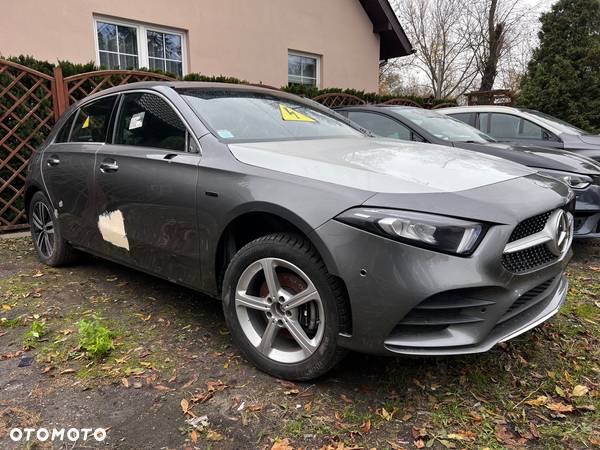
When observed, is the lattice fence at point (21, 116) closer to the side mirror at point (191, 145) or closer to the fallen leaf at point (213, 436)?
the side mirror at point (191, 145)

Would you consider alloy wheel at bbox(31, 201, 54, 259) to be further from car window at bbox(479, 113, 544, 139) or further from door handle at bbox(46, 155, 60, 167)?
car window at bbox(479, 113, 544, 139)

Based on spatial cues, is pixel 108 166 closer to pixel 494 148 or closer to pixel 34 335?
pixel 34 335

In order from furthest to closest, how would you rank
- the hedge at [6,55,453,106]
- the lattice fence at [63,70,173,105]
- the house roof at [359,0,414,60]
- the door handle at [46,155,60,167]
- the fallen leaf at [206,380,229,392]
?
the house roof at [359,0,414,60] → the lattice fence at [63,70,173,105] → the hedge at [6,55,453,106] → the door handle at [46,155,60,167] → the fallen leaf at [206,380,229,392]

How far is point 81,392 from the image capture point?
2426mm

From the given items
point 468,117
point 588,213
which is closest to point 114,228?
point 588,213

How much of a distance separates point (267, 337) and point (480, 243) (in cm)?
116

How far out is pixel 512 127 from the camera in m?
7.08

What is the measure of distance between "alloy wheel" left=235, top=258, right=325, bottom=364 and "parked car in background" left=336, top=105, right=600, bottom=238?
2.68m

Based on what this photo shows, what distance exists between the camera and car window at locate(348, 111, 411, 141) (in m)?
5.25

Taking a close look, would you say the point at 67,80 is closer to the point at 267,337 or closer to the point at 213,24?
the point at 213,24

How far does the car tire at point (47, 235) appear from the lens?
13.8ft

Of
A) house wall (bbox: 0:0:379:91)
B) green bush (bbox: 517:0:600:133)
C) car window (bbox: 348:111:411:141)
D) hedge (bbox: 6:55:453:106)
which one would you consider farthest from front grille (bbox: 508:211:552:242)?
green bush (bbox: 517:0:600:133)

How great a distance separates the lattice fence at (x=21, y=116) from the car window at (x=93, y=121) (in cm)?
218

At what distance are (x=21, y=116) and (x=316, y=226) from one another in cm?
520
